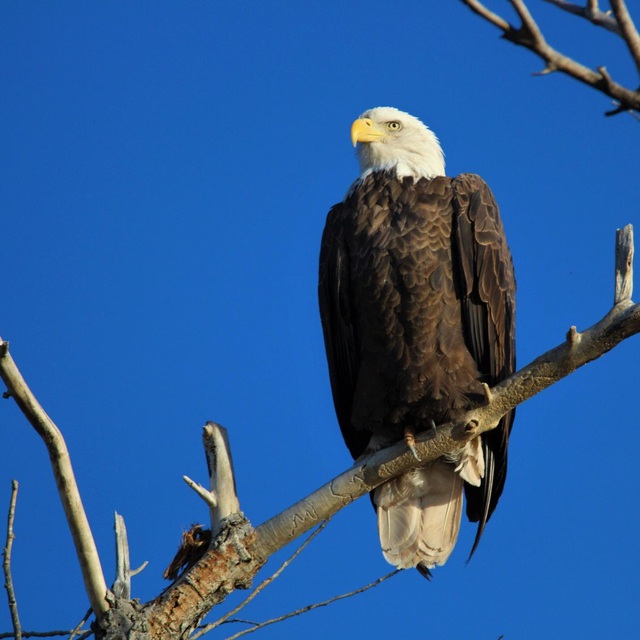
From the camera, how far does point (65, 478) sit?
10.8 feet

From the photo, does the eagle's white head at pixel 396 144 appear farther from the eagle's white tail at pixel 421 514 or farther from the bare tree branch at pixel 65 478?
the bare tree branch at pixel 65 478

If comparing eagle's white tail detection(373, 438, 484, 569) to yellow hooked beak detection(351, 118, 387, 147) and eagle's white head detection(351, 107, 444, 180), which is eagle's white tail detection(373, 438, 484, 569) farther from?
yellow hooked beak detection(351, 118, 387, 147)

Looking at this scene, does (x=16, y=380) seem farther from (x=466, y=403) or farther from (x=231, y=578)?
(x=466, y=403)

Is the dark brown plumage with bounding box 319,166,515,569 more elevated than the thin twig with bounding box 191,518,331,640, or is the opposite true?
the dark brown plumage with bounding box 319,166,515,569

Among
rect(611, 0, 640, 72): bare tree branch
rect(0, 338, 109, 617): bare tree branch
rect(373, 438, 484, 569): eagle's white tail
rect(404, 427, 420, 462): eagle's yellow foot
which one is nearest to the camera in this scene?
rect(611, 0, 640, 72): bare tree branch

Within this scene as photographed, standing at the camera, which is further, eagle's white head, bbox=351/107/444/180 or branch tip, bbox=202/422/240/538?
eagle's white head, bbox=351/107/444/180

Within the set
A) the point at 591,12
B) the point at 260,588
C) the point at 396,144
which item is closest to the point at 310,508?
the point at 260,588

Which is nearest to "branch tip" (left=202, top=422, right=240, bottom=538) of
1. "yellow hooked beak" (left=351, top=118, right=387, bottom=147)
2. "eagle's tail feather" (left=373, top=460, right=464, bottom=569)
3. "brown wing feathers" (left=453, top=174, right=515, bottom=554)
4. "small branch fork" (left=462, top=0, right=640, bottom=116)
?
"eagle's tail feather" (left=373, top=460, right=464, bottom=569)

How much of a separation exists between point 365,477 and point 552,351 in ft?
3.09

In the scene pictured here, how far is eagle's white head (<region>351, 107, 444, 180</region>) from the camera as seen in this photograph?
16.5ft

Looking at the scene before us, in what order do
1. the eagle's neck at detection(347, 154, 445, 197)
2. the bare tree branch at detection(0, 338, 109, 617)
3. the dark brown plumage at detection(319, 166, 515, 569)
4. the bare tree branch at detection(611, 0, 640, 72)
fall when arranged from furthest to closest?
the eagle's neck at detection(347, 154, 445, 197)
the dark brown plumage at detection(319, 166, 515, 569)
the bare tree branch at detection(0, 338, 109, 617)
the bare tree branch at detection(611, 0, 640, 72)

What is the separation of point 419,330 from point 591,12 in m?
2.70

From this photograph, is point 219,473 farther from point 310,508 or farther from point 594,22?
point 594,22

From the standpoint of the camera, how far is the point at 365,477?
4004mm
